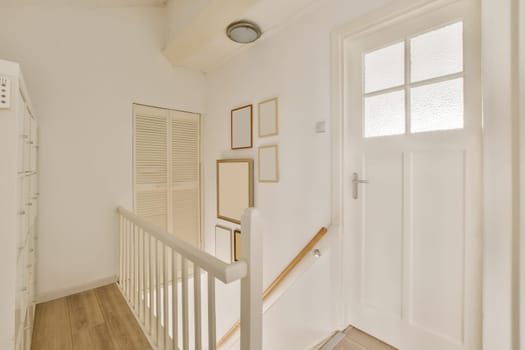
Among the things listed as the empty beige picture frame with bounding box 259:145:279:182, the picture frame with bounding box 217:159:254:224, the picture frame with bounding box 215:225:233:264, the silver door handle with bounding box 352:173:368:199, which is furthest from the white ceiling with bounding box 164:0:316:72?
the picture frame with bounding box 215:225:233:264

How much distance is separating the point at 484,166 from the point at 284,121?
4.54 feet

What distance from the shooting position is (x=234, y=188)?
269cm

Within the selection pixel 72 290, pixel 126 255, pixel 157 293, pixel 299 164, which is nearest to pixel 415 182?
pixel 299 164

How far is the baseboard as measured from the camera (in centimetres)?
207

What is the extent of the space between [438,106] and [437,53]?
0.29 metres

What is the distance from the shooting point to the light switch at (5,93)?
0.99 m

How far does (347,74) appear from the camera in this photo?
170 cm

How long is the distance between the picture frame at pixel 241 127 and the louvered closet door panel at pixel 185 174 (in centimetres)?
62

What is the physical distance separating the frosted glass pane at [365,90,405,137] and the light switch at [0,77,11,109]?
1.87 meters

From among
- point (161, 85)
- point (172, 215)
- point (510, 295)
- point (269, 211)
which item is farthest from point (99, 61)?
point (510, 295)

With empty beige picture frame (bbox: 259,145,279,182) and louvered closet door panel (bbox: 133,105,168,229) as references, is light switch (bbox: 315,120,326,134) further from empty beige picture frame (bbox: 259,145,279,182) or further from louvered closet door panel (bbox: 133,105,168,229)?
louvered closet door panel (bbox: 133,105,168,229)

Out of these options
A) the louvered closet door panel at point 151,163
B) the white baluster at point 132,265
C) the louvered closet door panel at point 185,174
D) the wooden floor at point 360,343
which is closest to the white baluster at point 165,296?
the white baluster at point 132,265

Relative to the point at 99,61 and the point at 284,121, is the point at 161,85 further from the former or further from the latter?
the point at 284,121

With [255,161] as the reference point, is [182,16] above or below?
above
